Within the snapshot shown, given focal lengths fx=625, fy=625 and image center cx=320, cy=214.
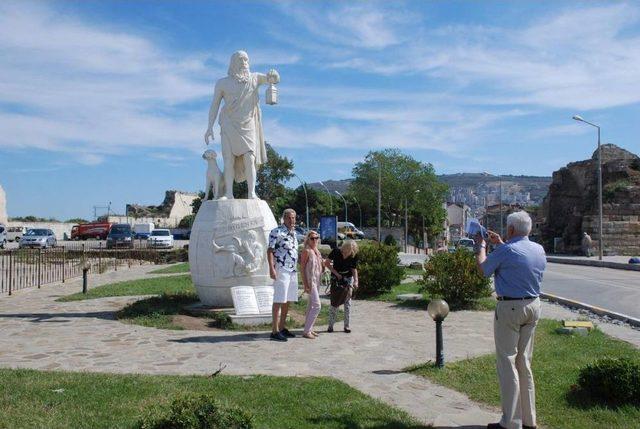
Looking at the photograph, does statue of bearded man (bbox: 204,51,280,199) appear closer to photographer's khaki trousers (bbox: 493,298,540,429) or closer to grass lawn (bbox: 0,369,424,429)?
grass lawn (bbox: 0,369,424,429)

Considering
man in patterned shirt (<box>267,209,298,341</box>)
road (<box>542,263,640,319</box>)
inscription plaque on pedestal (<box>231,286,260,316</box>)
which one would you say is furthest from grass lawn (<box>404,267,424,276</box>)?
man in patterned shirt (<box>267,209,298,341</box>)

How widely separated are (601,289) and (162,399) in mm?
14950

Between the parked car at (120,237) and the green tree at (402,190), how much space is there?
38.9m

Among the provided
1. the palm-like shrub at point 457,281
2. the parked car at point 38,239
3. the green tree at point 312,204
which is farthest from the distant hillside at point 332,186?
the palm-like shrub at point 457,281

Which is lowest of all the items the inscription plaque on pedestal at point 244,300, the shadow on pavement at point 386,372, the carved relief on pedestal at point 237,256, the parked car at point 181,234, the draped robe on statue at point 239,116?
the shadow on pavement at point 386,372

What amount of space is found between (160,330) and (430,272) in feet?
19.3

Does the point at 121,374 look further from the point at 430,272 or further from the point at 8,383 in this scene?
the point at 430,272

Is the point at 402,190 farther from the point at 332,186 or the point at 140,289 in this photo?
the point at 332,186

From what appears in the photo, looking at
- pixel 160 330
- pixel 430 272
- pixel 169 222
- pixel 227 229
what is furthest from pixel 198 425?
pixel 169 222

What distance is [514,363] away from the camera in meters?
4.85

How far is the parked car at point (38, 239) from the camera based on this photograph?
130 feet

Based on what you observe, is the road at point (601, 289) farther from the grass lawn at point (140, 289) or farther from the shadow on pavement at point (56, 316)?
the shadow on pavement at point (56, 316)

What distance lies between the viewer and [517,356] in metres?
4.90

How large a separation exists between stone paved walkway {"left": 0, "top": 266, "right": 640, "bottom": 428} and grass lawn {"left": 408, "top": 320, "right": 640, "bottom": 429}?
29 centimetres
